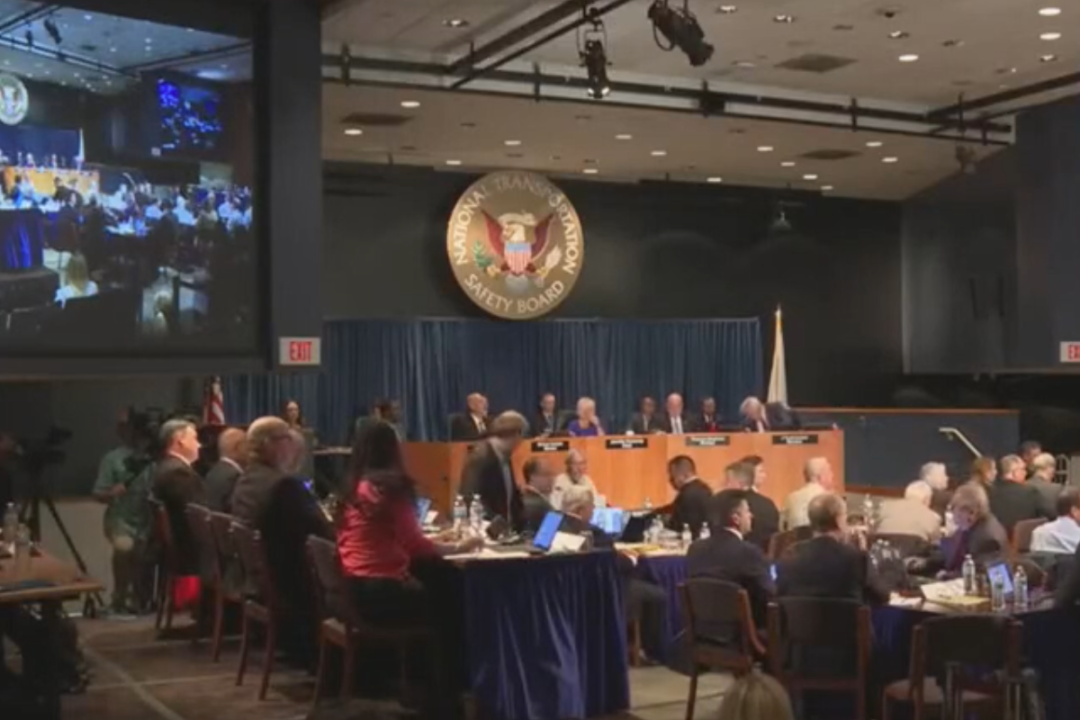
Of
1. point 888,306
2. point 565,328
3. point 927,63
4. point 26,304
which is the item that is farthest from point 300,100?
point 888,306

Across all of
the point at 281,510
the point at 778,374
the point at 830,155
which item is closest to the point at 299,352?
the point at 281,510

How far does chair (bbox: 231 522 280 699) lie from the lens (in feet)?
24.9

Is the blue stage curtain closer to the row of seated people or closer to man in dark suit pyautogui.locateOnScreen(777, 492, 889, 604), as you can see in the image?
the row of seated people

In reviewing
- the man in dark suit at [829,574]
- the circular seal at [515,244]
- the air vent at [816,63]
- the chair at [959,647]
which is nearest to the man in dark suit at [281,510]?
the man in dark suit at [829,574]

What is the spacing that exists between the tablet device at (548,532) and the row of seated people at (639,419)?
704 centimetres

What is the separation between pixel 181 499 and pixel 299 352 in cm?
211

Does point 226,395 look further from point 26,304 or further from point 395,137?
point 26,304

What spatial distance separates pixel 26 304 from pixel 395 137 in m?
7.85

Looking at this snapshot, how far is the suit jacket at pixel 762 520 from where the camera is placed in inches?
356

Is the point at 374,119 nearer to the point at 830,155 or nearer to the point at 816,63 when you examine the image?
the point at 816,63

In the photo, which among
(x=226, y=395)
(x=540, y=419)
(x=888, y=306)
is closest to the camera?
(x=226, y=395)

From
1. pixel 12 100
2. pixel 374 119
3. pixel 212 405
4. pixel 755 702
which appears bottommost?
pixel 755 702

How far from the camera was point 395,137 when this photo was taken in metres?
14.0

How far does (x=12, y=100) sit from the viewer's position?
633cm
